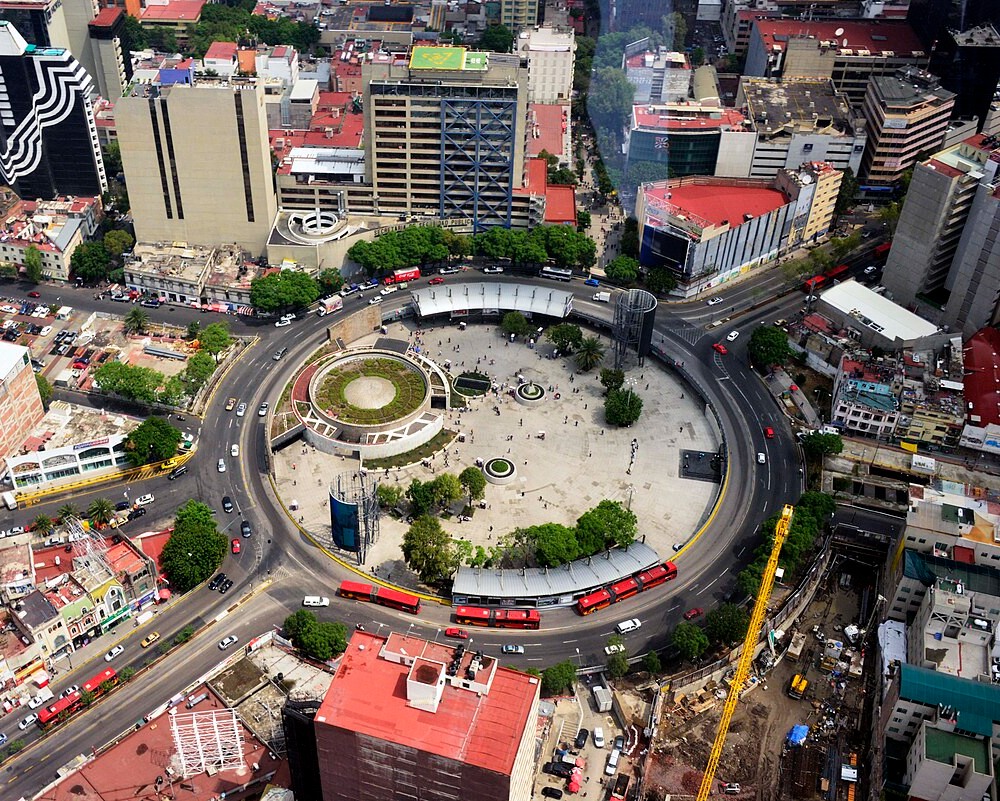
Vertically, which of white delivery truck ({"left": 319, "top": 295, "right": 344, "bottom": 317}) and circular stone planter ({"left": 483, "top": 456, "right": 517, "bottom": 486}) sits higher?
white delivery truck ({"left": 319, "top": 295, "right": 344, "bottom": 317})

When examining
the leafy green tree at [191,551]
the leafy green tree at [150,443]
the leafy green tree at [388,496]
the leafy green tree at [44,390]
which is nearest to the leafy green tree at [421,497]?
the leafy green tree at [388,496]

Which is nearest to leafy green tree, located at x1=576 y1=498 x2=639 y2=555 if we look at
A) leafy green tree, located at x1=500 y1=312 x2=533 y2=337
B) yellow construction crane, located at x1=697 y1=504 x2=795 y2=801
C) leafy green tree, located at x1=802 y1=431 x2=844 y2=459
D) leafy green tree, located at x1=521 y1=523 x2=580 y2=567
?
leafy green tree, located at x1=521 y1=523 x2=580 y2=567

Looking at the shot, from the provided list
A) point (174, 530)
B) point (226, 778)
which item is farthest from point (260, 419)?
point (226, 778)

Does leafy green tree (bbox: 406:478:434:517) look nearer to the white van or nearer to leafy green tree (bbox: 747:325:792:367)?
the white van

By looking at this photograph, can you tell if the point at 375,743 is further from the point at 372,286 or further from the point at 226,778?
the point at 372,286

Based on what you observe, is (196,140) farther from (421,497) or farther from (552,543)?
(552,543)

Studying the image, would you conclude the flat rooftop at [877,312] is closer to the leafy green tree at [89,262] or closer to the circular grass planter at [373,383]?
the circular grass planter at [373,383]
